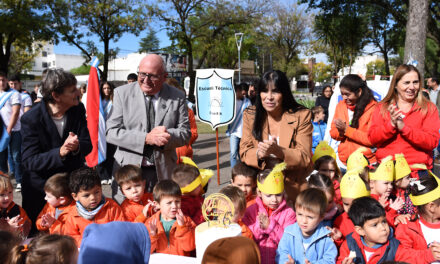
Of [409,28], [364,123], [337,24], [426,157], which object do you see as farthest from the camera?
[337,24]

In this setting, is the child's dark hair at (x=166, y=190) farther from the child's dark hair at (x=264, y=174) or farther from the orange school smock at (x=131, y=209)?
the child's dark hair at (x=264, y=174)

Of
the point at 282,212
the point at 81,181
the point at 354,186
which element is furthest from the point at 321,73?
the point at 81,181

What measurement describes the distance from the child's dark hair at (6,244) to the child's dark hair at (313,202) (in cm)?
194

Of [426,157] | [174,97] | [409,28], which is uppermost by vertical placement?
[409,28]

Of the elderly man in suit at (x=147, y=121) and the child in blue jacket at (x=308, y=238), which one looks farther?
the elderly man in suit at (x=147, y=121)

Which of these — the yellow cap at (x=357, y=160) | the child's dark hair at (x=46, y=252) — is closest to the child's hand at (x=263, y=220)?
the yellow cap at (x=357, y=160)

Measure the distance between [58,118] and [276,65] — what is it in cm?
4821

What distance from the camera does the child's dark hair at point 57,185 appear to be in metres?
3.12

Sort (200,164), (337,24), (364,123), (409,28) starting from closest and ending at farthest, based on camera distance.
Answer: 1. (364,123)
2. (409,28)
3. (200,164)
4. (337,24)

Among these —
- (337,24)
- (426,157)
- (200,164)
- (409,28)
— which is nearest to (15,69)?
(337,24)

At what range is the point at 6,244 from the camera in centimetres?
182

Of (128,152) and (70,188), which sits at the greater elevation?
(128,152)

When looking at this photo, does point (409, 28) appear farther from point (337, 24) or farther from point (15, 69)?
point (15, 69)

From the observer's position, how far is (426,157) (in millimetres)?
3287
